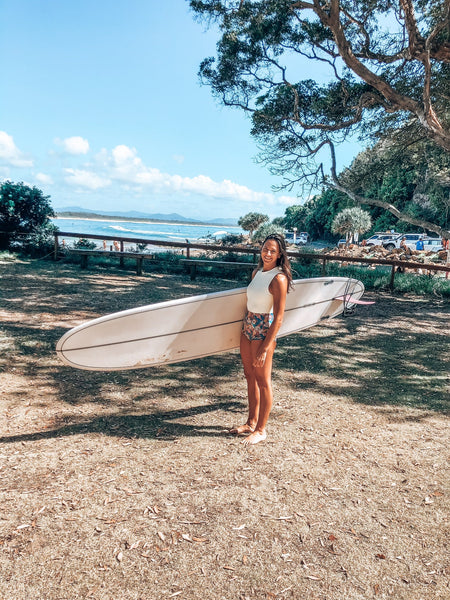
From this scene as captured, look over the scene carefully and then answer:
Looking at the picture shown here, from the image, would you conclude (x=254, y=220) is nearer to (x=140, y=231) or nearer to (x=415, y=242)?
(x=415, y=242)

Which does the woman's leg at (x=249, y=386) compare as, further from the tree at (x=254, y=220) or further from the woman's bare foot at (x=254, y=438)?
the tree at (x=254, y=220)

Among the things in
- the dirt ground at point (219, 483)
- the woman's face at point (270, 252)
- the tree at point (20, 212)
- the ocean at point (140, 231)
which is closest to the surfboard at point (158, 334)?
the dirt ground at point (219, 483)

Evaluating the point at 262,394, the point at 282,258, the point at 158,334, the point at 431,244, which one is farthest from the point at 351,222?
the point at 262,394

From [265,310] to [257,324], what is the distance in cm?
12

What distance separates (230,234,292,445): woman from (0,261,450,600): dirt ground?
1.99 feet

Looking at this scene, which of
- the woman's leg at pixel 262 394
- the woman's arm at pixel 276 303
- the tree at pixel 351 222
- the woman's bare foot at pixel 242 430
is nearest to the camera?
the woman's arm at pixel 276 303

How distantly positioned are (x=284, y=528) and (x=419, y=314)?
23.6 ft

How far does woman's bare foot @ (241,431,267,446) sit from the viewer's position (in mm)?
3258

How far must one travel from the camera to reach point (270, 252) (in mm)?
3008

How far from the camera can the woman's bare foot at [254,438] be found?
3.26 meters

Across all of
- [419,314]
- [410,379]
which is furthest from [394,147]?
[410,379]

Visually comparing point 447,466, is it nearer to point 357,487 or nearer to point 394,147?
point 357,487

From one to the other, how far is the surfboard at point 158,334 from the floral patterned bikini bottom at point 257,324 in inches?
27.4

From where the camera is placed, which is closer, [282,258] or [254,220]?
[282,258]
